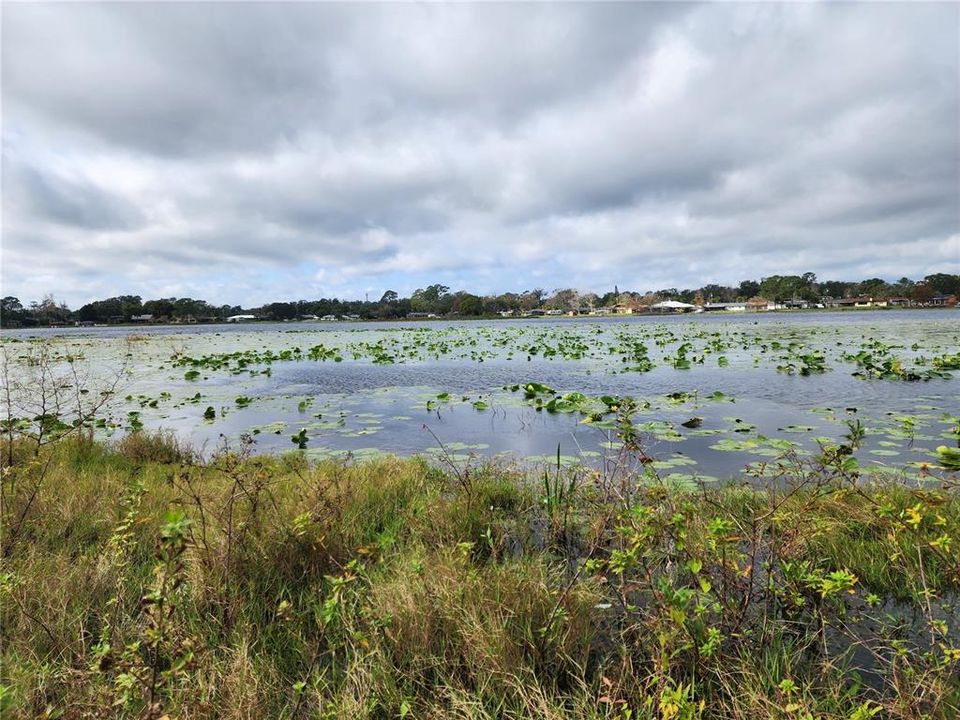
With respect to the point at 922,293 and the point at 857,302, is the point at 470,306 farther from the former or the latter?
the point at 922,293

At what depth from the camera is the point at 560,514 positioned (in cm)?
508

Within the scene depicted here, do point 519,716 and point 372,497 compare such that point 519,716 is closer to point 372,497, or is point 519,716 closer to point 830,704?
point 830,704

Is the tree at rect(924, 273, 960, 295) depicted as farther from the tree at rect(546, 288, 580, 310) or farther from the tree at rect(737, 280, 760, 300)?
the tree at rect(546, 288, 580, 310)

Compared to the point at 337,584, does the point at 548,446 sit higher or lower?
lower

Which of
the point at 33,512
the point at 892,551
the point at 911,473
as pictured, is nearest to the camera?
the point at 892,551

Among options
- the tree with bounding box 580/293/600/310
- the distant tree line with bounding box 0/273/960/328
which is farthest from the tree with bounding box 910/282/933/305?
the tree with bounding box 580/293/600/310

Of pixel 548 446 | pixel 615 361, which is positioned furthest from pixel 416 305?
pixel 548 446

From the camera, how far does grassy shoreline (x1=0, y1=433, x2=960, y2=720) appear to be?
2480 millimetres

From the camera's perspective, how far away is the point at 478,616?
303cm

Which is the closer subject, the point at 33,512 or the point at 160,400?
the point at 33,512

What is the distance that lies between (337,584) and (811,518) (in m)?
3.98

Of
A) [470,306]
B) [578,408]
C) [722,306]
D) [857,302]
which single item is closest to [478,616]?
[578,408]

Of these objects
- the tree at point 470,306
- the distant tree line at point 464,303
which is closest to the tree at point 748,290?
the distant tree line at point 464,303

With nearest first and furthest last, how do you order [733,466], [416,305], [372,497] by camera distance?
[372,497]
[733,466]
[416,305]
